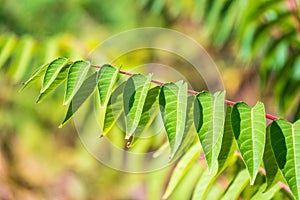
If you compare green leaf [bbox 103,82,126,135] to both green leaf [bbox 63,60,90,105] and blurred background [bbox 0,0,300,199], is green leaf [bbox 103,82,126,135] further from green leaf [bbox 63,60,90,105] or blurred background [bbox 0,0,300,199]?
blurred background [bbox 0,0,300,199]

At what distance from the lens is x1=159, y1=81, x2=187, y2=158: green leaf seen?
0.77 metres

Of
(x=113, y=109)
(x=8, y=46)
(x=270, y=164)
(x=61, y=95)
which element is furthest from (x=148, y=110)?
(x=61, y=95)

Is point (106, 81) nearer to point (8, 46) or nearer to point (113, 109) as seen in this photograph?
point (113, 109)

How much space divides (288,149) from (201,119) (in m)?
0.11

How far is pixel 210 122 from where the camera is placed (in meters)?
0.78

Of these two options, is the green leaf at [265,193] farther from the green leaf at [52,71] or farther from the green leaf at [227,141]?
the green leaf at [52,71]

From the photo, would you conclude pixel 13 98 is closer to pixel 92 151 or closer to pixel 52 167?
pixel 52 167

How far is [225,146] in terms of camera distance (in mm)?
850

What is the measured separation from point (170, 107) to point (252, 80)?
293 cm

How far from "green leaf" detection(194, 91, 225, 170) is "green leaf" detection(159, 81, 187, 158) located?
0.08 feet

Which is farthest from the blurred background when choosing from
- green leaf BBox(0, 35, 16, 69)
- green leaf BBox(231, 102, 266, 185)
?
green leaf BBox(231, 102, 266, 185)

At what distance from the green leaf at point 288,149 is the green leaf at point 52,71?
0.96ft

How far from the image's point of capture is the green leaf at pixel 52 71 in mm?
814

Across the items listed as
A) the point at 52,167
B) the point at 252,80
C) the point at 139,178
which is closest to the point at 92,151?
the point at 139,178
